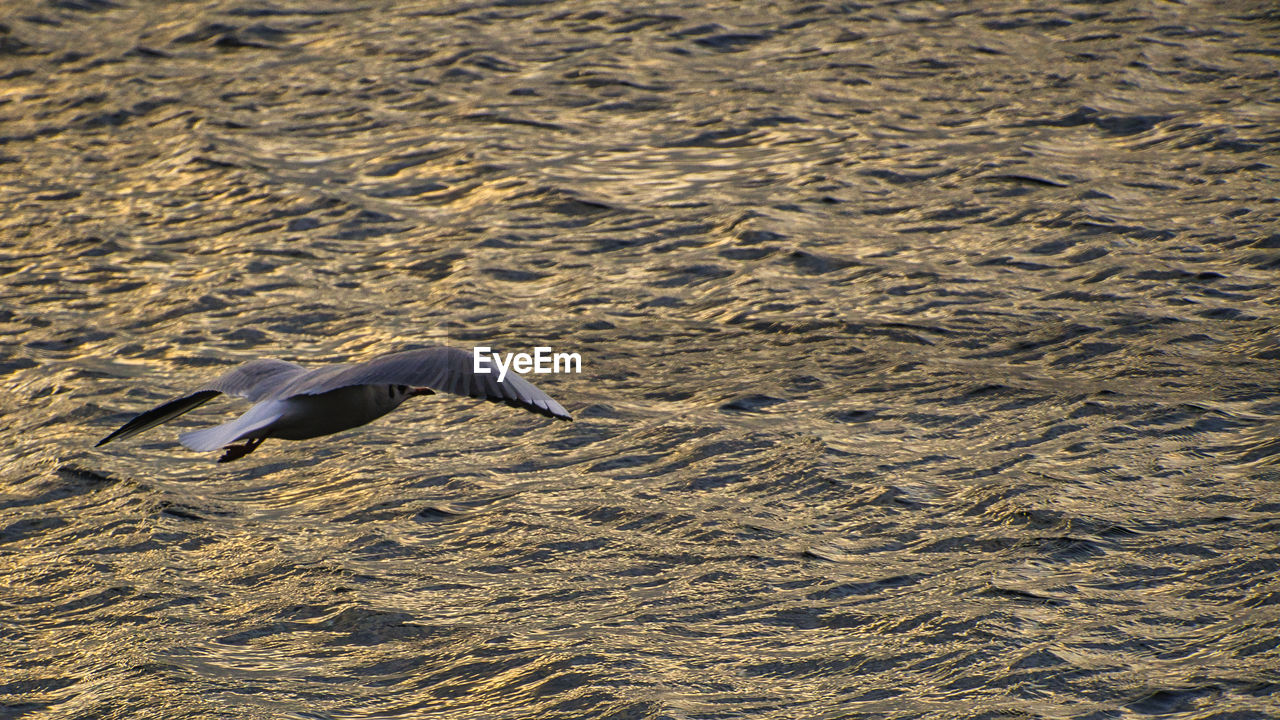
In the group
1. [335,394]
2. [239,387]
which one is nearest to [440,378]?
[335,394]

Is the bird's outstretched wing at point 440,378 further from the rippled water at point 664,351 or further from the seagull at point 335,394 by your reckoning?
the rippled water at point 664,351

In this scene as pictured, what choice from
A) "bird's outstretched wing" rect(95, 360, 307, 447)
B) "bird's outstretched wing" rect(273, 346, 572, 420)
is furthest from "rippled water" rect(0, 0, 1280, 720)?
"bird's outstretched wing" rect(273, 346, 572, 420)

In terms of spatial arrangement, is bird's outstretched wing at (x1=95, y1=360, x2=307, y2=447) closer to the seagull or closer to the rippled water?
the seagull

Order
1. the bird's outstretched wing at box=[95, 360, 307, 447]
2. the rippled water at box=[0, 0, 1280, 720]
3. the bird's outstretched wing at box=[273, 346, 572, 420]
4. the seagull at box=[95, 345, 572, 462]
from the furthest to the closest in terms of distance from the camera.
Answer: the rippled water at box=[0, 0, 1280, 720] < the bird's outstretched wing at box=[95, 360, 307, 447] < the seagull at box=[95, 345, 572, 462] < the bird's outstretched wing at box=[273, 346, 572, 420]

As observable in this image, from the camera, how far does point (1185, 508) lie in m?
9.45

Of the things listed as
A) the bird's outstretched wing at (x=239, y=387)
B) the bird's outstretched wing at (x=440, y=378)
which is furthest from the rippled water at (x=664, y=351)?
the bird's outstretched wing at (x=440, y=378)

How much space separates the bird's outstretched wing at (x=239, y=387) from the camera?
297 inches

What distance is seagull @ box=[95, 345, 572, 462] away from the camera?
6980mm

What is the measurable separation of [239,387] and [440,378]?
1542 mm

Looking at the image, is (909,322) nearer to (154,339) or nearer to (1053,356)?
(1053,356)

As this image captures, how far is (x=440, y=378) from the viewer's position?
7.09 m

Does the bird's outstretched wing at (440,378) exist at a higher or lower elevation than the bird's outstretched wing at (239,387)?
higher

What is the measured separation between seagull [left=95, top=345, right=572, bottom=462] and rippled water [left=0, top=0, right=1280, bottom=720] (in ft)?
4.77

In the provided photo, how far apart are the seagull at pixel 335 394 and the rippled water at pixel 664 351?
145cm
